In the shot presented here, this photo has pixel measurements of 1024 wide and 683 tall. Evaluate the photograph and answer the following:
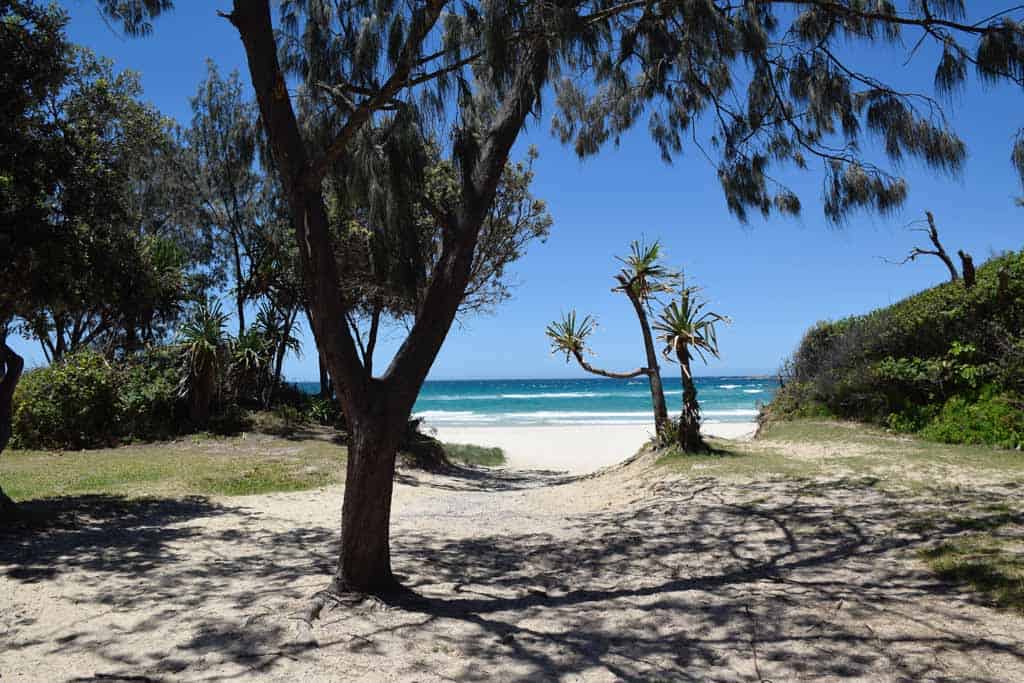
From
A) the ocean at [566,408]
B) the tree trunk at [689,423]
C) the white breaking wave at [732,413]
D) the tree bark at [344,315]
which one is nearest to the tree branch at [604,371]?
the tree trunk at [689,423]

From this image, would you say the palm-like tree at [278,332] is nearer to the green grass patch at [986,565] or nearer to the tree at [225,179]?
the tree at [225,179]

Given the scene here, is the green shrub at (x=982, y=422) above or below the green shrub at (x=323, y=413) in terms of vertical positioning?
below

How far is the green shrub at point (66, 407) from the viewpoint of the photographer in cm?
1256

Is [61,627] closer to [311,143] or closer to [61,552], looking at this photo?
[61,552]

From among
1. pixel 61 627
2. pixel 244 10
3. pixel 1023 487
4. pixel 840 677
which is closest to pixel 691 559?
pixel 840 677

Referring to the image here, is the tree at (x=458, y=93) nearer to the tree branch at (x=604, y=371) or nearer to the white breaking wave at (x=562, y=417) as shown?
the tree branch at (x=604, y=371)

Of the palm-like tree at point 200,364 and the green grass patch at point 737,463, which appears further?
the palm-like tree at point 200,364

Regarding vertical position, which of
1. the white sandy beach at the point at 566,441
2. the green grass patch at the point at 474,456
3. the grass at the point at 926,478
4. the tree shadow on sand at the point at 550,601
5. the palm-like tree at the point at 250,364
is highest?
the palm-like tree at the point at 250,364

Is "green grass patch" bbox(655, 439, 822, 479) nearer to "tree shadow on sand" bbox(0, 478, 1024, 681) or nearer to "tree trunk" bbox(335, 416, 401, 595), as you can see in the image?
"tree shadow on sand" bbox(0, 478, 1024, 681)

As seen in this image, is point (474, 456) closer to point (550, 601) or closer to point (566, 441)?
point (566, 441)

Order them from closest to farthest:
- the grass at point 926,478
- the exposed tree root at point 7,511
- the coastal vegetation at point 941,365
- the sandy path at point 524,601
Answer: the sandy path at point 524,601, the grass at point 926,478, the exposed tree root at point 7,511, the coastal vegetation at point 941,365

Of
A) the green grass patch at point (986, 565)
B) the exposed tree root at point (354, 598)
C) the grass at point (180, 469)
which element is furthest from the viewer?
the grass at point (180, 469)

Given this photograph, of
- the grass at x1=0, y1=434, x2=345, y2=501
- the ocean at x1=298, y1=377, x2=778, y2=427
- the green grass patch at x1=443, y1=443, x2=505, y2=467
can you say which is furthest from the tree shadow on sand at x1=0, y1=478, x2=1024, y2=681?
the ocean at x1=298, y1=377, x2=778, y2=427

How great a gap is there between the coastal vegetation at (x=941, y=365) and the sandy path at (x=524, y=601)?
4.86 meters
